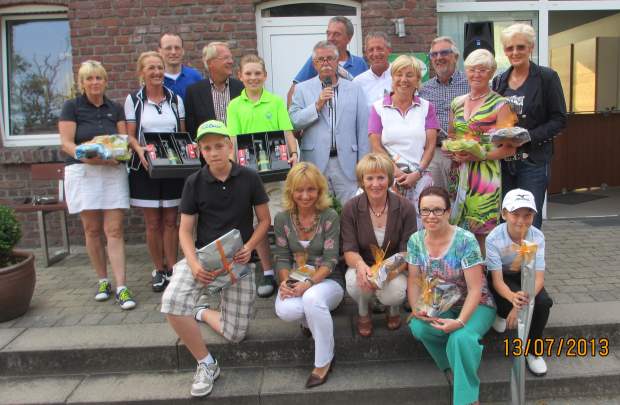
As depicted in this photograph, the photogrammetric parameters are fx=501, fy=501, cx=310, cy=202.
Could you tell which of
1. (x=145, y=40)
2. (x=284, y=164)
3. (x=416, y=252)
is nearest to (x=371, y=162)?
(x=416, y=252)

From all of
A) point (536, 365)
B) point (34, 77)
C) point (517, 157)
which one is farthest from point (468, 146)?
point (34, 77)

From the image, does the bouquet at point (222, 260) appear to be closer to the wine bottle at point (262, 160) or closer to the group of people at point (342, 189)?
the group of people at point (342, 189)

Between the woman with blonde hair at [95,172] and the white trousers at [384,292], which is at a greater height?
the woman with blonde hair at [95,172]

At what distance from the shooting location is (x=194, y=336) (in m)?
2.98

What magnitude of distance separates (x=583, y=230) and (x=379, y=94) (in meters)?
3.25

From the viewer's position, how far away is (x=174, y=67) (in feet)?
14.2

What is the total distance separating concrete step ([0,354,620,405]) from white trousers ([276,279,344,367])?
215 mm

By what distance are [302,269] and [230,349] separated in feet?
2.33

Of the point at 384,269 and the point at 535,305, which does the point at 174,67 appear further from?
the point at 535,305

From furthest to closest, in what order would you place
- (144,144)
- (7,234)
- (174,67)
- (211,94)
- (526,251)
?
(174,67) → (211,94) → (144,144) → (7,234) → (526,251)

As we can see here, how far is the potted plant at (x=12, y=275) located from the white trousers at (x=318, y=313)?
2044 millimetres

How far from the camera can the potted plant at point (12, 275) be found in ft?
11.9

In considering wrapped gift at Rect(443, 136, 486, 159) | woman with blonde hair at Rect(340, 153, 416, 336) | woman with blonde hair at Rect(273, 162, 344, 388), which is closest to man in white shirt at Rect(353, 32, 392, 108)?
wrapped gift at Rect(443, 136, 486, 159)
